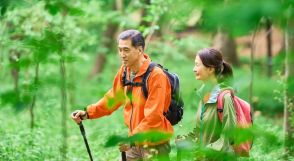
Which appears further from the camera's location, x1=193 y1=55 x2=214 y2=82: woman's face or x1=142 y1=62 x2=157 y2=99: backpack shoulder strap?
x1=142 y1=62 x2=157 y2=99: backpack shoulder strap

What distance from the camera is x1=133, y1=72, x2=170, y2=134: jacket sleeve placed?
5.24 m

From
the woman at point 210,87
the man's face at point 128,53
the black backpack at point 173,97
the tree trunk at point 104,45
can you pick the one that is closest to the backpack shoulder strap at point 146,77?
the black backpack at point 173,97

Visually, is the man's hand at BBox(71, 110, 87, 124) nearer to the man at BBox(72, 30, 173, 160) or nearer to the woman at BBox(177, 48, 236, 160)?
the man at BBox(72, 30, 173, 160)

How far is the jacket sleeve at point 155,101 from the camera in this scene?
5242 millimetres

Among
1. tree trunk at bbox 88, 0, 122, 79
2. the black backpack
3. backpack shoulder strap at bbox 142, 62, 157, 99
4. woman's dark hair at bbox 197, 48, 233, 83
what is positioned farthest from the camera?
tree trunk at bbox 88, 0, 122, 79

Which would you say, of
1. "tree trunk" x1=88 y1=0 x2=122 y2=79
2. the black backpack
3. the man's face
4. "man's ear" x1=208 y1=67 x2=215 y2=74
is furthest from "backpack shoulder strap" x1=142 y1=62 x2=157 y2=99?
"tree trunk" x1=88 y1=0 x2=122 y2=79

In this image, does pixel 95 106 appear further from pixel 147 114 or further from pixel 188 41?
pixel 188 41

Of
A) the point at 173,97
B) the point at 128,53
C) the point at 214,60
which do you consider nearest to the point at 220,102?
the point at 214,60

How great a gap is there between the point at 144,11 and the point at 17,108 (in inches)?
800

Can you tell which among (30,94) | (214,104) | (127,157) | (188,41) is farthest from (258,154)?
(188,41)

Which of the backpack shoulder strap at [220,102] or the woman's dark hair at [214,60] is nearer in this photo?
the backpack shoulder strap at [220,102]

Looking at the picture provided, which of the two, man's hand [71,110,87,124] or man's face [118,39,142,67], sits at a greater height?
man's face [118,39,142,67]

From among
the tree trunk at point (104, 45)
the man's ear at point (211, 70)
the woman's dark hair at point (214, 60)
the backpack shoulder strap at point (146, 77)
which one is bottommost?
the tree trunk at point (104, 45)

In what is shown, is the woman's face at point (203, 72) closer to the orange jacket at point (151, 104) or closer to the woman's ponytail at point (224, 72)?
the woman's ponytail at point (224, 72)
